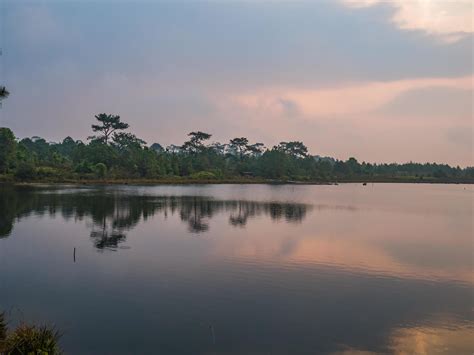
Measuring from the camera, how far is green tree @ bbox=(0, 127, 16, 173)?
277 feet

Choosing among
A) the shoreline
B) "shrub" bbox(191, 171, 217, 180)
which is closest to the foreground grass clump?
the shoreline

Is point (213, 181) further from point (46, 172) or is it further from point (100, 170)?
point (46, 172)

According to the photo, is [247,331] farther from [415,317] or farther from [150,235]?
[150,235]

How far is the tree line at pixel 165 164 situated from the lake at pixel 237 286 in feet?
192

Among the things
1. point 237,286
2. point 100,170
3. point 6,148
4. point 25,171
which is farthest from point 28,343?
Answer: point 100,170

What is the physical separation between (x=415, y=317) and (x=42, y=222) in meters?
32.4

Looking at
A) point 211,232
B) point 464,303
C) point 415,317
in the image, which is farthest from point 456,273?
point 211,232

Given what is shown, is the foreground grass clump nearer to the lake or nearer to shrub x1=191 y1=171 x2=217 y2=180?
the lake

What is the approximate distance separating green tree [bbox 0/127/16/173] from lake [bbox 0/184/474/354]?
54.9 m

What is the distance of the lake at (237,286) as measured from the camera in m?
12.9

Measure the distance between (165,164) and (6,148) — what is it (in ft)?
147

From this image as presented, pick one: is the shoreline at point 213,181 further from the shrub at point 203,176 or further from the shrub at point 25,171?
the shrub at point 203,176

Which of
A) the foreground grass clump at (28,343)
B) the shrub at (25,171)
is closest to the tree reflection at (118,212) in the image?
the foreground grass clump at (28,343)

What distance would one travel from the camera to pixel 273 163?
138 metres
